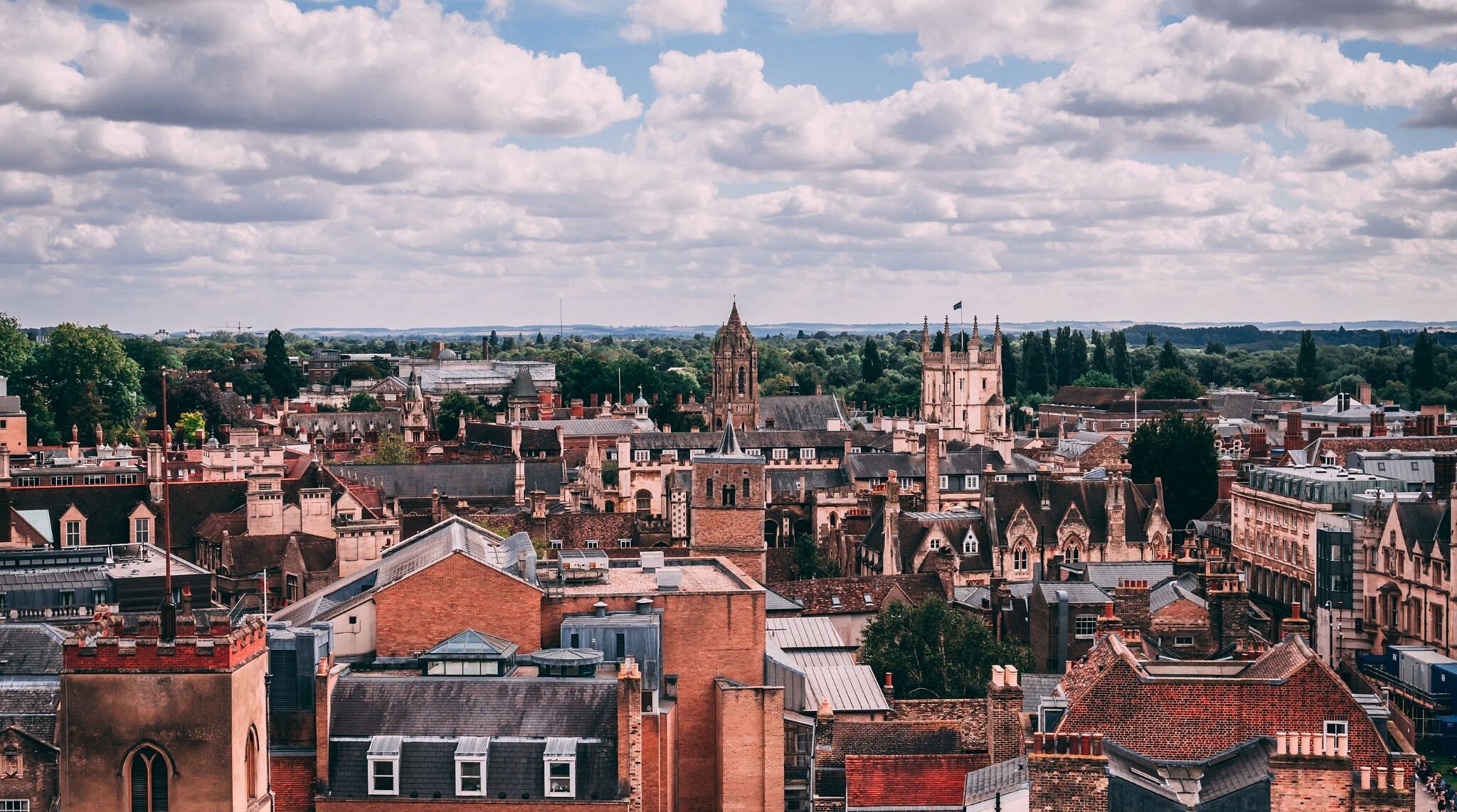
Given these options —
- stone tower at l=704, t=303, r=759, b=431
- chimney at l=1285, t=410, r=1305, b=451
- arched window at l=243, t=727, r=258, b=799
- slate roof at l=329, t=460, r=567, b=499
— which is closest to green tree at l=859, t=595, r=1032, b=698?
arched window at l=243, t=727, r=258, b=799

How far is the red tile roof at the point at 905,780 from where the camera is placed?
39750 mm

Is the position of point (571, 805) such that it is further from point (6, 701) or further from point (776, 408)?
point (776, 408)

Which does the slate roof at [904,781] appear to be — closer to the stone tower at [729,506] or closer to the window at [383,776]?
the window at [383,776]

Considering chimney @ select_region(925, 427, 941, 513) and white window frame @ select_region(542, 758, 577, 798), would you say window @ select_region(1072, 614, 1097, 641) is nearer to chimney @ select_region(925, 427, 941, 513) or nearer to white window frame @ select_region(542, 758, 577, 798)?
white window frame @ select_region(542, 758, 577, 798)

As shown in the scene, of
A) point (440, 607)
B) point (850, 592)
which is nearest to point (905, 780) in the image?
point (440, 607)

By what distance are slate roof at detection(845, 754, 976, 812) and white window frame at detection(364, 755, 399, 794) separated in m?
10.2

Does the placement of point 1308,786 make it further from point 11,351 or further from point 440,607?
point 11,351

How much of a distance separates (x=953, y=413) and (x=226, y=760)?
132m

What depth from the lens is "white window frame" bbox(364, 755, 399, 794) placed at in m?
37.4

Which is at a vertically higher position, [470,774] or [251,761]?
[251,761]

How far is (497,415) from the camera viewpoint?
189 m

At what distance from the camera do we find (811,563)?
85.2 meters

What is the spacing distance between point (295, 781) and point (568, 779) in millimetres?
6001

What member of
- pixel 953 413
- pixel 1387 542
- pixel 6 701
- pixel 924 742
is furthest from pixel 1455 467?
pixel 953 413
